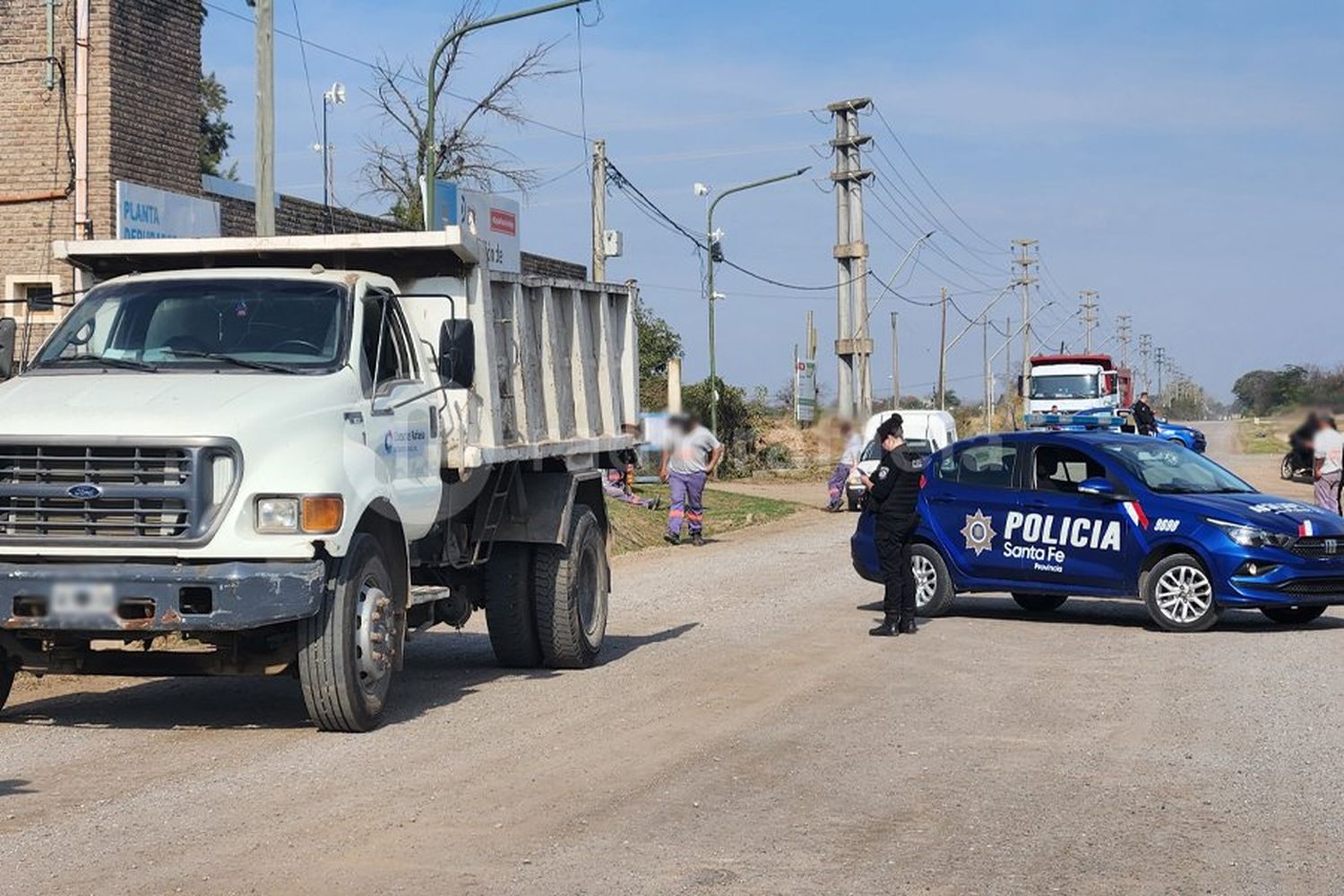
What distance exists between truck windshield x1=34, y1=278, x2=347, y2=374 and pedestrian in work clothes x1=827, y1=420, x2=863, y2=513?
18692 millimetres

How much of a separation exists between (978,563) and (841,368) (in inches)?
1115

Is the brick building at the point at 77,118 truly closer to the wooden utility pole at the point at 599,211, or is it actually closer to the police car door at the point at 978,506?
the wooden utility pole at the point at 599,211

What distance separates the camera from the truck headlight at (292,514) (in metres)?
8.92

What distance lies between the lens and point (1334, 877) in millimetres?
6500

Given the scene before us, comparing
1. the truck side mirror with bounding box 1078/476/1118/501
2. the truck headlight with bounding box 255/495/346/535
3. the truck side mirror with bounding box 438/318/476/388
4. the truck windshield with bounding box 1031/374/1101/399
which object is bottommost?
the truck side mirror with bounding box 1078/476/1118/501

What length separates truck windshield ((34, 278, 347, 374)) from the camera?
9.87 metres

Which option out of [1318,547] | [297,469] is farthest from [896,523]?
[297,469]

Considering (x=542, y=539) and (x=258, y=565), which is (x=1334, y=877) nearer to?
(x=258, y=565)

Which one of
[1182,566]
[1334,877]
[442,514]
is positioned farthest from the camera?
[1182,566]

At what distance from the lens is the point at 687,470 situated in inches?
969

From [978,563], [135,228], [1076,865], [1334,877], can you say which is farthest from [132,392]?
[135,228]

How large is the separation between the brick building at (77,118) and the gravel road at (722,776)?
40.9ft

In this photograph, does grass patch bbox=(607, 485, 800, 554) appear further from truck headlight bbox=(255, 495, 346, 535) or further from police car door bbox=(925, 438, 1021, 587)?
truck headlight bbox=(255, 495, 346, 535)

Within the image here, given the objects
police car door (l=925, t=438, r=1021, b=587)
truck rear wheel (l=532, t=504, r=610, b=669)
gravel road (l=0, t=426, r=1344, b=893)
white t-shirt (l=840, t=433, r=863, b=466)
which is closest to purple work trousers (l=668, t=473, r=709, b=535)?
white t-shirt (l=840, t=433, r=863, b=466)
